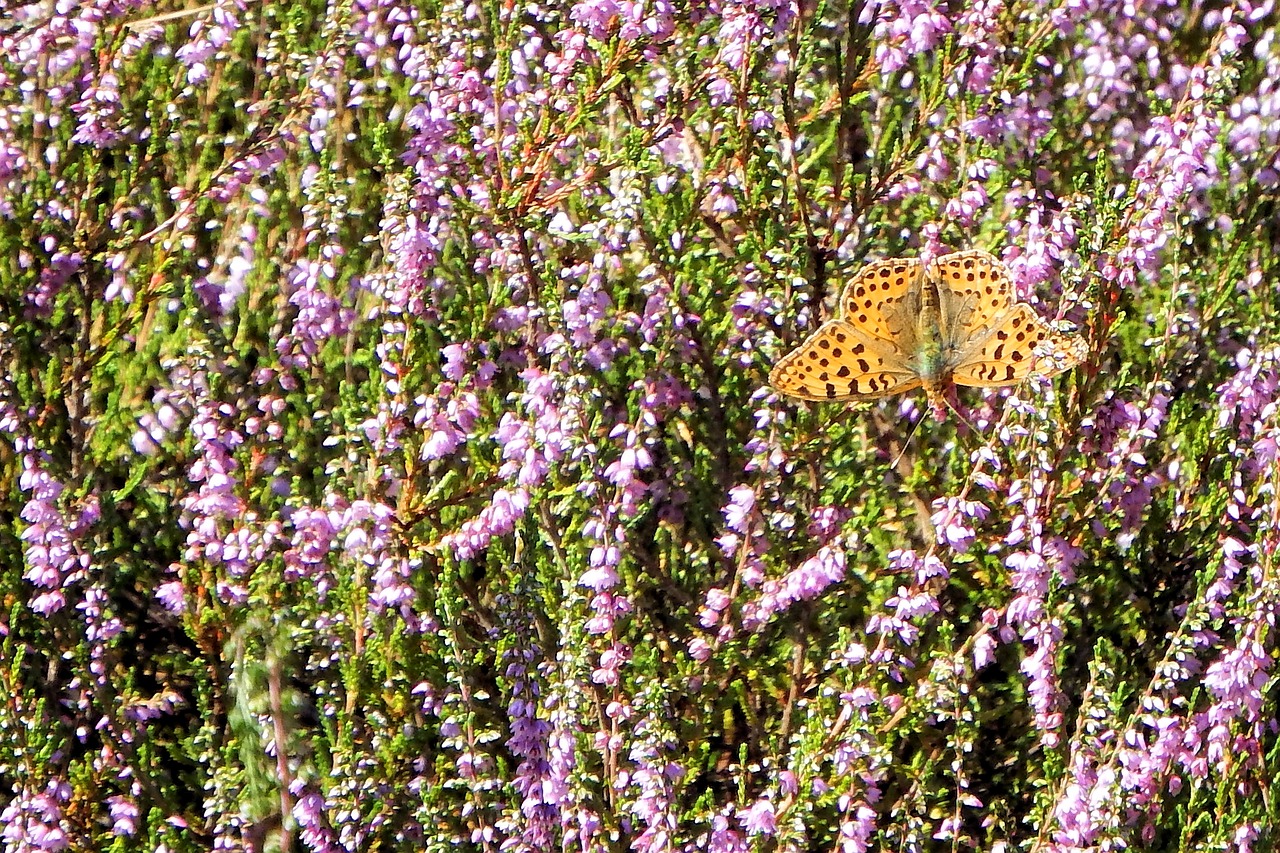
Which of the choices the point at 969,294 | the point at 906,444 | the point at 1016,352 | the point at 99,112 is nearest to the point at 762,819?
the point at 906,444

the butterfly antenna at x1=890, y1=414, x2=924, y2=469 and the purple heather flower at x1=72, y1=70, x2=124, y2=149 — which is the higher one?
the purple heather flower at x1=72, y1=70, x2=124, y2=149

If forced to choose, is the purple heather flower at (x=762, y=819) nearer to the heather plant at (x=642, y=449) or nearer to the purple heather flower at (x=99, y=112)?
the heather plant at (x=642, y=449)

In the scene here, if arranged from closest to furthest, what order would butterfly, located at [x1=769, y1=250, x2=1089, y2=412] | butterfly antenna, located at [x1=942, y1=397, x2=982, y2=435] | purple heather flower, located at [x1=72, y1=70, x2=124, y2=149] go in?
butterfly, located at [x1=769, y1=250, x2=1089, y2=412] → butterfly antenna, located at [x1=942, y1=397, x2=982, y2=435] → purple heather flower, located at [x1=72, y1=70, x2=124, y2=149]

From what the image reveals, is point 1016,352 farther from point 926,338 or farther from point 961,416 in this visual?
point 926,338

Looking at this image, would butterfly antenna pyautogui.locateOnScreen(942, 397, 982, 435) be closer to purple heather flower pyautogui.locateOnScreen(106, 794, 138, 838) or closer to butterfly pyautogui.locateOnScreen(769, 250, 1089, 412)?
butterfly pyautogui.locateOnScreen(769, 250, 1089, 412)

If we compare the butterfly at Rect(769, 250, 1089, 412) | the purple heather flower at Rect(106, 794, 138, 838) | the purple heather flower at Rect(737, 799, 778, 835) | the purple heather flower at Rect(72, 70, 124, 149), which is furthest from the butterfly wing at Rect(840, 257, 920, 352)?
the purple heather flower at Rect(106, 794, 138, 838)

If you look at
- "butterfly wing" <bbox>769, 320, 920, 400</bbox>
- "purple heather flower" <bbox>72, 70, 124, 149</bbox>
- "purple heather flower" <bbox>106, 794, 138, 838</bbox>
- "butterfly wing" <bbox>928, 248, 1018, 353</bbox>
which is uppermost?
"purple heather flower" <bbox>72, 70, 124, 149</bbox>

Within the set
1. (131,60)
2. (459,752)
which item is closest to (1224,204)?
(459,752)
